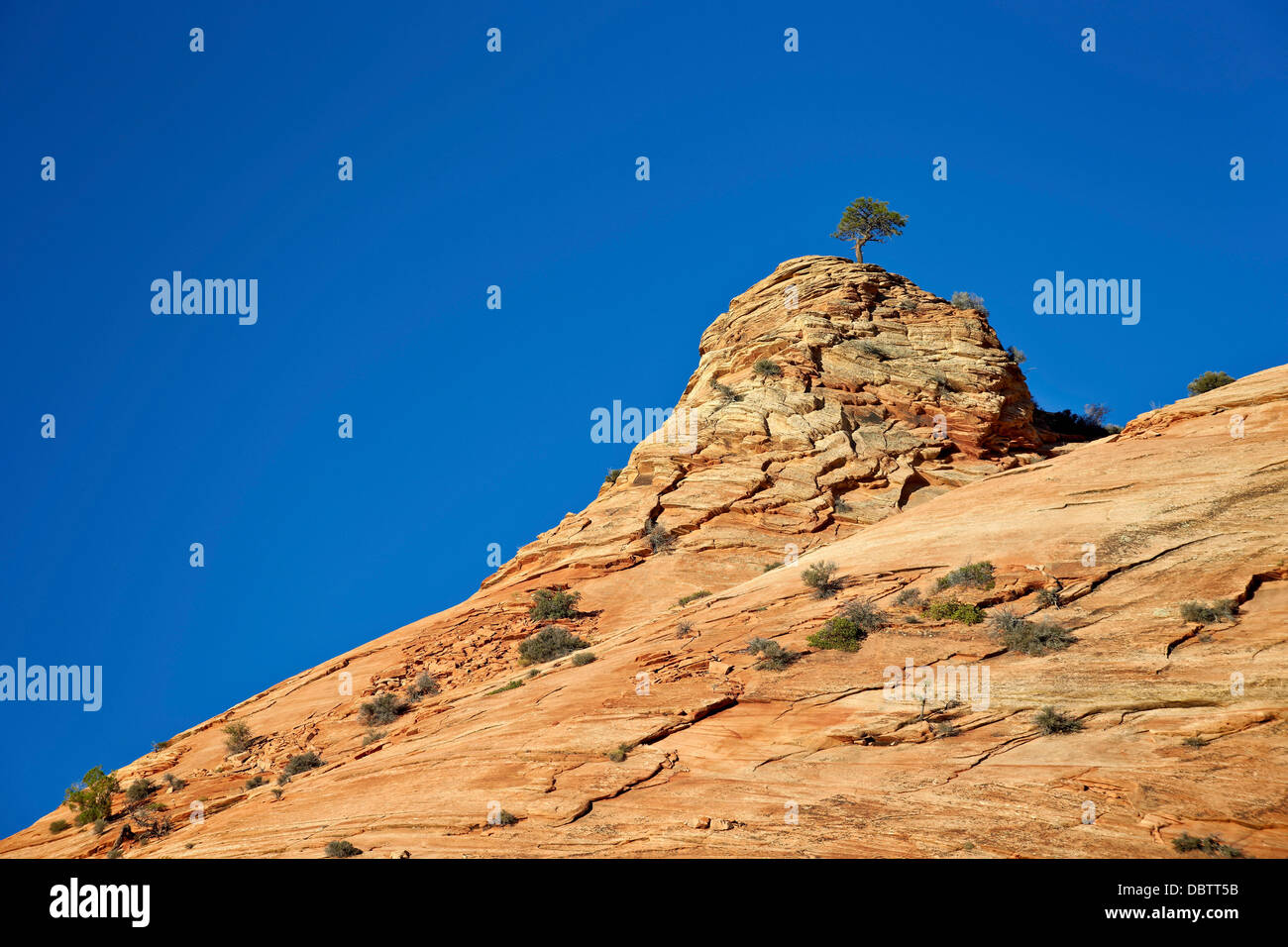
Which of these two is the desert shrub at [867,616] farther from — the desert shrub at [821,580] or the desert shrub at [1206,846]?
the desert shrub at [1206,846]

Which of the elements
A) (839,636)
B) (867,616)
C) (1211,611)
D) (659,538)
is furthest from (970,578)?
(659,538)

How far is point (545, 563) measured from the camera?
36.2 meters

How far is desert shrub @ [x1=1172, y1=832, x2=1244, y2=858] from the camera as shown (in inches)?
533

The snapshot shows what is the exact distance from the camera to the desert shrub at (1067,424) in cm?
4667

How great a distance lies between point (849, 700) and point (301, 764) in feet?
50.6

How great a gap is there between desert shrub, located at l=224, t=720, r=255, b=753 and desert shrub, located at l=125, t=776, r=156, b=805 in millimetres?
2421

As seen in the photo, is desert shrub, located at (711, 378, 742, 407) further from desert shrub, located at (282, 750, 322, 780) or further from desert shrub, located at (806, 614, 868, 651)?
desert shrub, located at (282, 750, 322, 780)

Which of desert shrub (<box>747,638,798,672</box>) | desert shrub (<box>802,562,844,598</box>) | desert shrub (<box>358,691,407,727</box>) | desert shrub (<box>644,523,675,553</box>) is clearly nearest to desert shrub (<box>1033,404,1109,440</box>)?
desert shrub (<box>644,523,675,553</box>)

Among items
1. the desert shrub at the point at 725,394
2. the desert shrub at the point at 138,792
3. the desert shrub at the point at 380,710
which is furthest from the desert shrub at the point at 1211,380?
the desert shrub at the point at 138,792

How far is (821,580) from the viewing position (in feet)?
79.9
